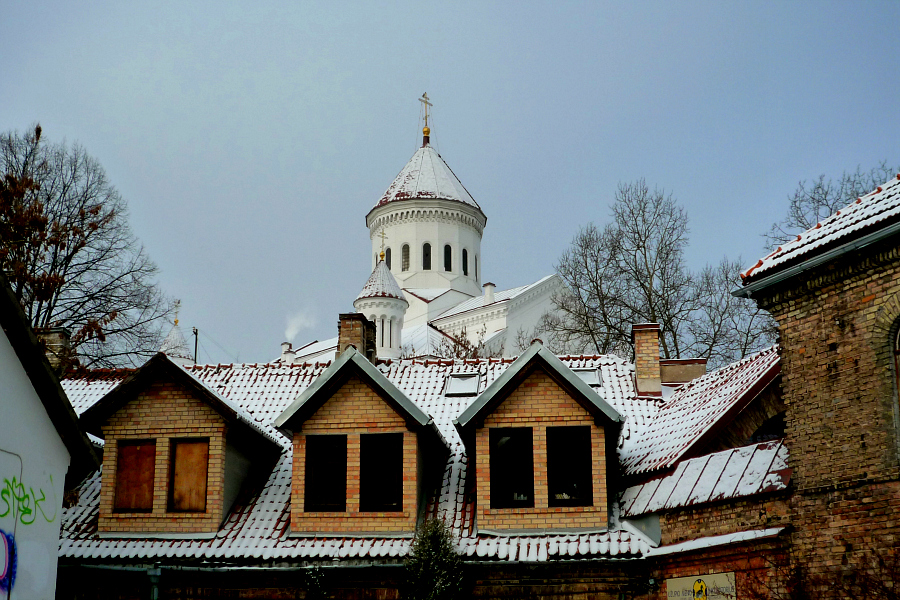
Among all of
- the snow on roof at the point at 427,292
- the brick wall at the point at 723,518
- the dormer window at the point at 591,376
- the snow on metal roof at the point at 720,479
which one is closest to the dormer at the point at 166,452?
the dormer window at the point at 591,376

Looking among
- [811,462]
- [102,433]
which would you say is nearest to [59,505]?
[102,433]

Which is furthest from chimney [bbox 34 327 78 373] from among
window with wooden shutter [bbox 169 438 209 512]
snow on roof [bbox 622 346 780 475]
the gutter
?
the gutter

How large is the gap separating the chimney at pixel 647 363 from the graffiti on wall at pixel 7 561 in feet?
35.7

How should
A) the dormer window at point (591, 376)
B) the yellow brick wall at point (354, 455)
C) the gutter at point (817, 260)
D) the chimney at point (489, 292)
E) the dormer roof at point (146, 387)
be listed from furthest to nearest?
the chimney at point (489, 292) → the dormer window at point (591, 376) → the dormer roof at point (146, 387) → the yellow brick wall at point (354, 455) → the gutter at point (817, 260)

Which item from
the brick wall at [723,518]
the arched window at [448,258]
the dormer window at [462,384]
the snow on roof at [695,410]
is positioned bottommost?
the brick wall at [723,518]

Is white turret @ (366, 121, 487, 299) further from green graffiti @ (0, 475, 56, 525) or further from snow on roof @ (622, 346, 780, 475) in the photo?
green graffiti @ (0, 475, 56, 525)

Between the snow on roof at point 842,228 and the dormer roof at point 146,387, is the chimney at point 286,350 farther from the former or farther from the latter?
the snow on roof at point 842,228

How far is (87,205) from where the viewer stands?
24.8 meters

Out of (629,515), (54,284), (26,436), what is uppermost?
(54,284)

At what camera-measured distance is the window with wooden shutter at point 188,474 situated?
1527 cm

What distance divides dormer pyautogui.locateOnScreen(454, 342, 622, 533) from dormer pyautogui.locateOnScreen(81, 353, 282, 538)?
3833mm

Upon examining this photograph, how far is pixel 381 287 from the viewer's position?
53.3 m

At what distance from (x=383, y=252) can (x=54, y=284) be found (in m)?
46.2

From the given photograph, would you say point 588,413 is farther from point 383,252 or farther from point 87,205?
point 383,252
